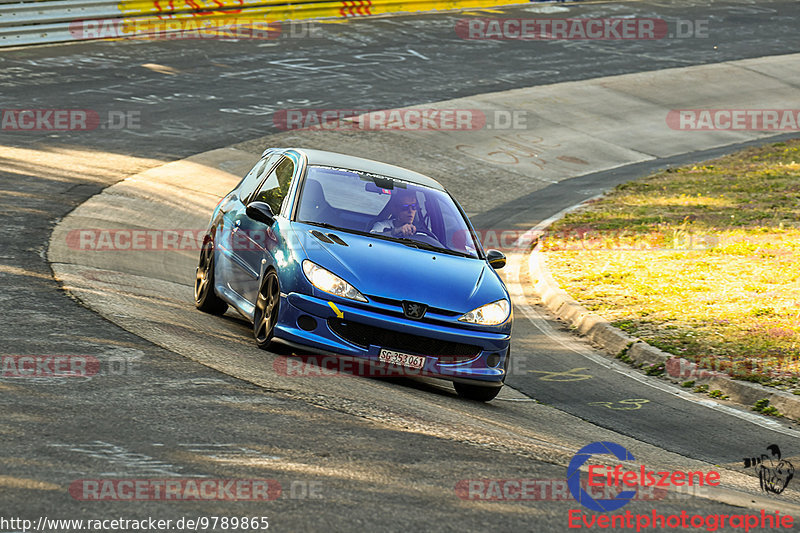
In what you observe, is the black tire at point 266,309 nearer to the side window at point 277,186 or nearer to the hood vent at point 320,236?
the hood vent at point 320,236

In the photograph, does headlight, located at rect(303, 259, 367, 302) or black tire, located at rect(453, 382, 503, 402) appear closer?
headlight, located at rect(303, 259, 367, 302)

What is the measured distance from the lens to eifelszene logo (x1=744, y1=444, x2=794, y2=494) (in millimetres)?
7133

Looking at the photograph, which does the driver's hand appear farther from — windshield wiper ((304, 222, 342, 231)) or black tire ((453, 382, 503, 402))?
black tire ((453, 382, 503, 402))

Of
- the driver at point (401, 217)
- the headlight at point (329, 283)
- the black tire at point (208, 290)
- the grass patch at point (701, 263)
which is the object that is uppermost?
the driver at point (401, 217)

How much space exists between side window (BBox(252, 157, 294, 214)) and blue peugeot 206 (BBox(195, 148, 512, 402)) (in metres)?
0.02

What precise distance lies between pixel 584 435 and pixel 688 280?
19.1 ft

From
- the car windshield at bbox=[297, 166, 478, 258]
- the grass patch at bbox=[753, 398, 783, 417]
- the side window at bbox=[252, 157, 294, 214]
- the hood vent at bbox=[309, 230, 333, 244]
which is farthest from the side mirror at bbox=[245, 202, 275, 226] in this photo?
the grass patch at bbox=[753, 398, 783, 417]

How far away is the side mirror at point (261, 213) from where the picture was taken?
904 cm

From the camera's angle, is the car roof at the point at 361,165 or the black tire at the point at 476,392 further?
the car roof at the point at 361,165

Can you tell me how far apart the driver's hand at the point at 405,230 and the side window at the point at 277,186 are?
3.61 feet

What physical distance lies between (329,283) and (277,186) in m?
1.93

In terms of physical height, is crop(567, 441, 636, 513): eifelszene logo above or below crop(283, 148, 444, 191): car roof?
below

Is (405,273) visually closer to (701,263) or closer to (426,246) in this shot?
(426,246)

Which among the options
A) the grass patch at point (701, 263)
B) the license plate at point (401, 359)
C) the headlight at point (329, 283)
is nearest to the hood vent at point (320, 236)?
the headlight at point (329, 283)
